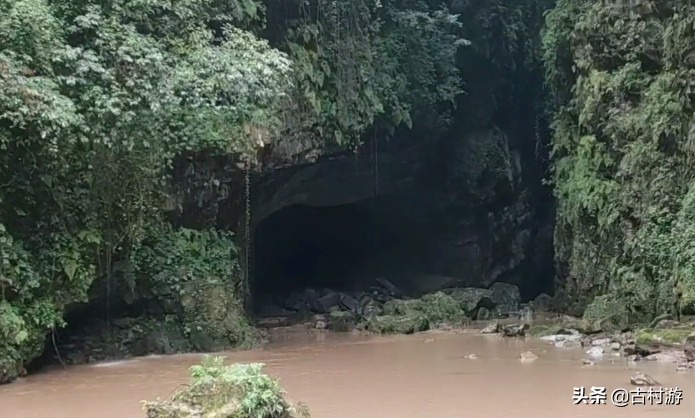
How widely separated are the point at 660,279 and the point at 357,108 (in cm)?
761

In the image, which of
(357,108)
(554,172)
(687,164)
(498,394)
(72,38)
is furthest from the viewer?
(554,172)

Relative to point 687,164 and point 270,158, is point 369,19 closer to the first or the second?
point 270,158

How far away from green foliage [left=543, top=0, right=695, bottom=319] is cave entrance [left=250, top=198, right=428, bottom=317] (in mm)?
7058

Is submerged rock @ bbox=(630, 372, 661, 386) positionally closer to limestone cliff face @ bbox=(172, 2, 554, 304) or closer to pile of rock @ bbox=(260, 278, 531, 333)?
pile of rock @ bbox=(260, 278, 531, 333)

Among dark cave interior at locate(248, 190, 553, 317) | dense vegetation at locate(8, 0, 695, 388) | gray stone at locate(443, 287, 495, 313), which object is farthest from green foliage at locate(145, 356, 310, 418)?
dark cave interior at locate(248, 190, 553, 317)

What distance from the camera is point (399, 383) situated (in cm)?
973

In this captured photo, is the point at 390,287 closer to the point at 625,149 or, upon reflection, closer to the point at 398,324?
the point at 398,324

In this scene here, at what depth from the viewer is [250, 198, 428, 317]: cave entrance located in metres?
26.8

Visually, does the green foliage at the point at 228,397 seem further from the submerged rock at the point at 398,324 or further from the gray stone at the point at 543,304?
the gray stone at the point at 543,304

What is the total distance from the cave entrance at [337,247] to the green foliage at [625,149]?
7058 mm

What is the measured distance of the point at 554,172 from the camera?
21297 mm

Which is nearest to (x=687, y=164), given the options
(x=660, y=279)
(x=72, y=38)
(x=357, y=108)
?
(x=660, y=279)

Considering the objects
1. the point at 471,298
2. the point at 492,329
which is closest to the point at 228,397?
the point at 492,329

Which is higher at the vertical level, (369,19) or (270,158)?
(369,19)
